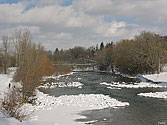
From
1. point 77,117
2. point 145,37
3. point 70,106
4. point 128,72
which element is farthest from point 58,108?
point 128,72

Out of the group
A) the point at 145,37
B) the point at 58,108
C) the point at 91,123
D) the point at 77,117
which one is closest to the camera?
the point at 91,123

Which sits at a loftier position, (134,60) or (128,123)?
(134,60)

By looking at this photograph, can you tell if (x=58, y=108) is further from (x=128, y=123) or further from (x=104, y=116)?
(x=128, y=123)

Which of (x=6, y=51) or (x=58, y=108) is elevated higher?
(x=6, y=51)

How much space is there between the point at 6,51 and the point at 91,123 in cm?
4253

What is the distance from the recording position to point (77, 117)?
1435 cm

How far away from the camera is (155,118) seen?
14.4 m

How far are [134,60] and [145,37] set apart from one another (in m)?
6.40

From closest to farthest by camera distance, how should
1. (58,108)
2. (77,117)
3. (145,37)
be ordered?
(77,117) < (58,108) < (145,37)

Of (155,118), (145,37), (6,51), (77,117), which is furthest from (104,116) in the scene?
(6,51)

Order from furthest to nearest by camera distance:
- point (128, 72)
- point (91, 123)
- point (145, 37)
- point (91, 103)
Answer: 1. point (128, 72)
2. point (145, 37)
3. point (91, 103)
4. point (91, 123)

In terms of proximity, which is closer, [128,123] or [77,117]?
[128,123]

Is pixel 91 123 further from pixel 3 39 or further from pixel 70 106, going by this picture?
pixel 3 39

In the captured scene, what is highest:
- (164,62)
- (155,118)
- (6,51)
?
(6,51)
